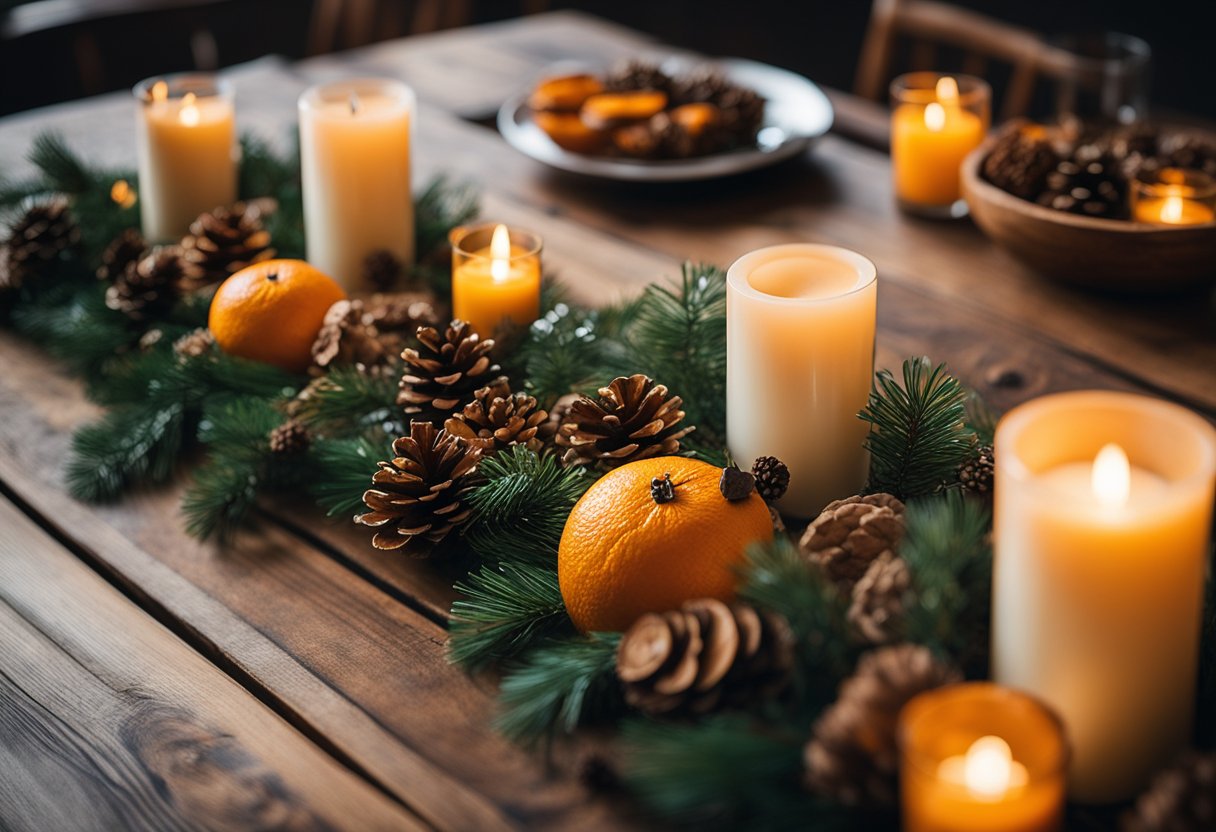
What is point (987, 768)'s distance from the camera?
19.6 inches

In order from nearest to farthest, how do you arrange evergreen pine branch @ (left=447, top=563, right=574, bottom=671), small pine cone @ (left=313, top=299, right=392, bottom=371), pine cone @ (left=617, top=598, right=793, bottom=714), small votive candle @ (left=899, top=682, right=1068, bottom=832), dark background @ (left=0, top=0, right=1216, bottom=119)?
small votive candle @ (left=899, top=682, right=1068, bottom=832)
pine cone @ (left=617, top=598, right=793, bottom=714)
evergreen pine branch @ (left=447, top=563, right=574, bottom=671)
small pine cone @ (left=313, top=299, right=392, bottom=371)
dark background @ (left=0, top=0, right=1216, bottom=119)

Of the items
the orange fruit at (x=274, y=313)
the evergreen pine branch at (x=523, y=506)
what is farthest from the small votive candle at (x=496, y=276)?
the evergreen pine branch at (x=523, y=506)

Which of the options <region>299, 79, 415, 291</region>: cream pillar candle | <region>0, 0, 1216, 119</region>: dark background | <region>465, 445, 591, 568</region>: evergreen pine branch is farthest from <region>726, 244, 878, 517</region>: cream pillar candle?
<region>0, 0, 1216, 119</region>: dark background

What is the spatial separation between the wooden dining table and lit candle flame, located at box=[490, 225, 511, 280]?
0.19m

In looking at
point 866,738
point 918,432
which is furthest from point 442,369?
point 866,738

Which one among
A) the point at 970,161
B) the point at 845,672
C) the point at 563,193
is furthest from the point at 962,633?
the point at 563,193

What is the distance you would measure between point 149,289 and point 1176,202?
0.86 meters

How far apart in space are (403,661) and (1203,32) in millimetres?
2401

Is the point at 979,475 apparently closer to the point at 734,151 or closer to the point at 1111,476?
the point at 1111,476

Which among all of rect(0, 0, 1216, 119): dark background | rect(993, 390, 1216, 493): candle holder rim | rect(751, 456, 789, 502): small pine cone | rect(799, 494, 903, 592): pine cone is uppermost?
rect(993, 390, 1216, 493): candle holder rim

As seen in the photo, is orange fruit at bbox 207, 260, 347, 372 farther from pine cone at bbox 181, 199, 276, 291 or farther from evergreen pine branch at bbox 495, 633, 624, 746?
evergreen pine branch at bbox 495, 633, 624, 746

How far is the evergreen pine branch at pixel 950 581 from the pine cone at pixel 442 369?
0.34 m

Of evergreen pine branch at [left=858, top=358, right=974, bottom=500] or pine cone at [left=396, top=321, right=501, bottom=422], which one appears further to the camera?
pine cone at [left=396, top=321, right=501, bottom=422]

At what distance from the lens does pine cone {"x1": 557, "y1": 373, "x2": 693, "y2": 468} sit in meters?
0.76
